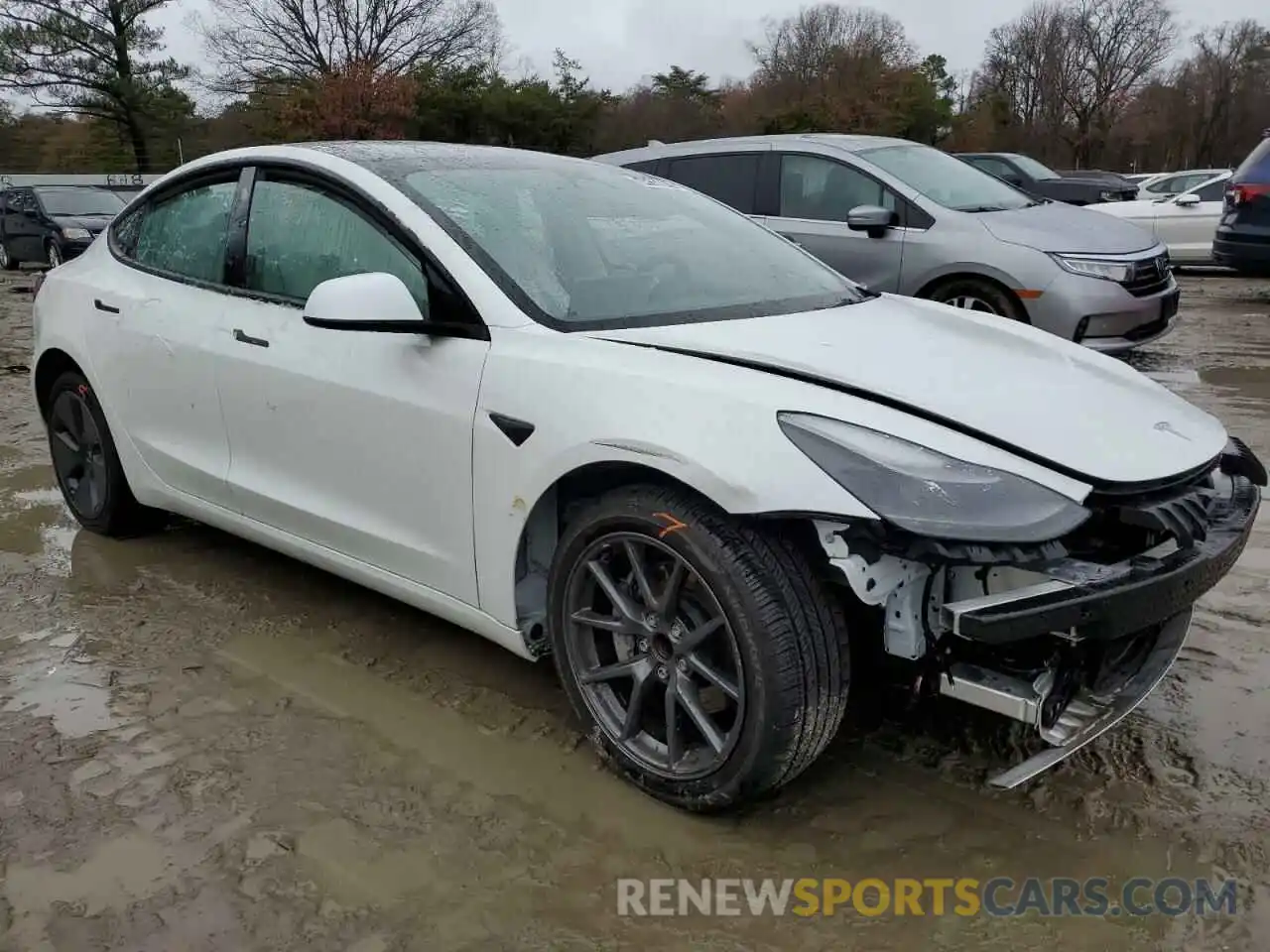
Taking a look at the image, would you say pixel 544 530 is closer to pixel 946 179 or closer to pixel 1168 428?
pixel 1168 428

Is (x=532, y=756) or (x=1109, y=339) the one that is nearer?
(x=532, y=756)

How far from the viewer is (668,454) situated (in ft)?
7.91

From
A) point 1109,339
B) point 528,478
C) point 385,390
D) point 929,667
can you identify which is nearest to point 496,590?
point 528,478

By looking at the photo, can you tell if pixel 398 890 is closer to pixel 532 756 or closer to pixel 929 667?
pixel 532 756

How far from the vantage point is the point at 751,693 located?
92.9 inches

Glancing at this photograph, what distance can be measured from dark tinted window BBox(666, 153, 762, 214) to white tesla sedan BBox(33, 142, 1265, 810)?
13.8 feet

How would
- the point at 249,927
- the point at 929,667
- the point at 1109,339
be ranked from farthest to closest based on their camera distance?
the point at 1109,339, the point at 929,667, the point at 249,927

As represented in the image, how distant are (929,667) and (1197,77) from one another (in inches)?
2447

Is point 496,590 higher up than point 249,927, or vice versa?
point 496,590

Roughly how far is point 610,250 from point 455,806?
1569 millimetres

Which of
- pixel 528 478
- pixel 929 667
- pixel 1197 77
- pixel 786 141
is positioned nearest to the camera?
pixel 929 667

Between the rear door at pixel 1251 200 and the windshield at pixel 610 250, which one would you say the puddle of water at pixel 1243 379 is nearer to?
the rear door at pixel 1251 200

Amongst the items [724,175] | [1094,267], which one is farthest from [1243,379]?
[724,175]

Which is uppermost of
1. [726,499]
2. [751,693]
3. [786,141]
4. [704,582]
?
[786,141]
